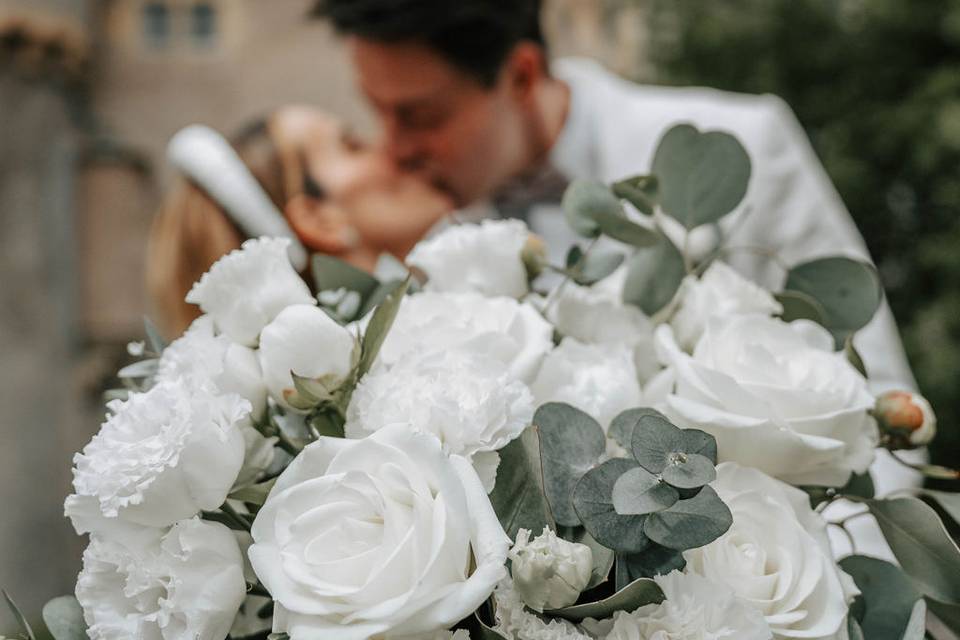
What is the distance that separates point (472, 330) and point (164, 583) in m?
0.12

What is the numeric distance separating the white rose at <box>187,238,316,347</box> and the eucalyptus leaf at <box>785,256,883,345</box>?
0.23 meters

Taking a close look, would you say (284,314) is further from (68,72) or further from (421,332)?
(68,72)

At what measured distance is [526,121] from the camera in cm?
92

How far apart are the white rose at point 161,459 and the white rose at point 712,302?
6.9 inches

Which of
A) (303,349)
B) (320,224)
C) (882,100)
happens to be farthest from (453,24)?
(882,100)

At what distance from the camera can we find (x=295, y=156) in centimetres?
99

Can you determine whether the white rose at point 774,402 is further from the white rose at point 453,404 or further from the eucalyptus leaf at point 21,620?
the eucalyptus leaf at point 21,620

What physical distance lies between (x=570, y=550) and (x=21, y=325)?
1.41 meters

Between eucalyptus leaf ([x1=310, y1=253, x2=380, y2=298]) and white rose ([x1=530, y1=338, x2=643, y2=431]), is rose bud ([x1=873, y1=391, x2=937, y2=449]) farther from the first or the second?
eucalyptus leaf ([x1=310, y1=253, x2=380, y2=298])

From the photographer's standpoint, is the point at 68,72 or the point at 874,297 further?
the point at 68,72

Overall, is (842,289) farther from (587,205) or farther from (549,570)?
(549,570)

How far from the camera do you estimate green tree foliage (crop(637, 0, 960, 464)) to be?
1417mm

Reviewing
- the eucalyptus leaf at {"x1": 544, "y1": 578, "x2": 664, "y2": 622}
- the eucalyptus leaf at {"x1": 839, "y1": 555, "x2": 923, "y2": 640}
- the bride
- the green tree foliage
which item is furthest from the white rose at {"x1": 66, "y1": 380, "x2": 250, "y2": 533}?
the green tree foliage

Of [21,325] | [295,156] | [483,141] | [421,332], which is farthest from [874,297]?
[21,325]
